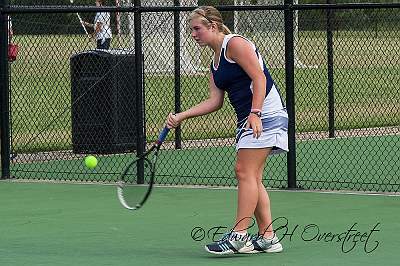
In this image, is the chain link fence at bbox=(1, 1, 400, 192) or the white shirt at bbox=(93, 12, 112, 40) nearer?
the chain link fence at bbox=(1, 1, 400, 192)

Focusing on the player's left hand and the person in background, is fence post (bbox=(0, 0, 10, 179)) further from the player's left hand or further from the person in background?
the player's left hand

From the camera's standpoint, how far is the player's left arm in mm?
8266

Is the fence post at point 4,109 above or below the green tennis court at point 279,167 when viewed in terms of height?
above

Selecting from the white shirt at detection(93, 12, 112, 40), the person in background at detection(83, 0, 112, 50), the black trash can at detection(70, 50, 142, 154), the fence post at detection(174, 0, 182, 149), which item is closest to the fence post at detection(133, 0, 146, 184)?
the fence post at detection(174, 0, 182, 149)

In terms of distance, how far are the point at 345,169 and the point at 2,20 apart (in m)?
3.77

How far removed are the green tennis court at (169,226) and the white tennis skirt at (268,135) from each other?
2.35ft

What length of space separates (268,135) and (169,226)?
5.50 ft

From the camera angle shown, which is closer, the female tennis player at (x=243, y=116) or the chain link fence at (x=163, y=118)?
the female tennis player at (x=243, y=116)

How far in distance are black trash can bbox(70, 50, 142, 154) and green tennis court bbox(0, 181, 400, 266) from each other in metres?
2.21

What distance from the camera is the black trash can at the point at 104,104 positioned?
47.9ft

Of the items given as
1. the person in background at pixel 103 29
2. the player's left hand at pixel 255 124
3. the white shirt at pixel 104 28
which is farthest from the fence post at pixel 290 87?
the white shirt at pixel 104 28

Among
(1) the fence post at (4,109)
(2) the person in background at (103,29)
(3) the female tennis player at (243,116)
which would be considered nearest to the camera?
(3) the female tennis player at (243,116)

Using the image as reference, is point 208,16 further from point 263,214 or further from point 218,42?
point 263,214

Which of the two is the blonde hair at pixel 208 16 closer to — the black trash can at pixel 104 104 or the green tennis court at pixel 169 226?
the green tennis court at pixel 169 226
